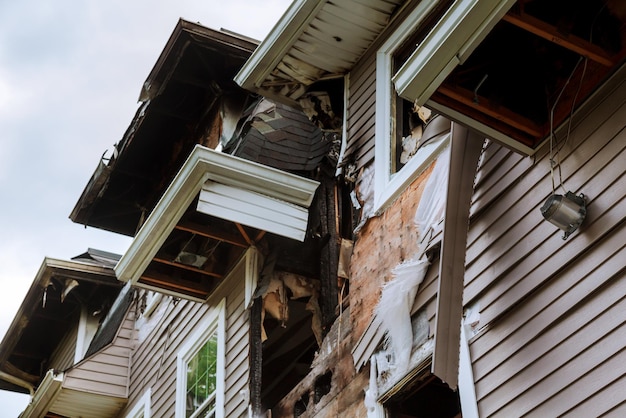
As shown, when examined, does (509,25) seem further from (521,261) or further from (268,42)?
(268,42)

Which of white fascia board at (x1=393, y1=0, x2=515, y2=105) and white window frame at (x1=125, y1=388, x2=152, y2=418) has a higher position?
white window frame at (x1=125, y1=388, x2=152, y2=418)

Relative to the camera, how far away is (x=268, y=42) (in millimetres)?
10117

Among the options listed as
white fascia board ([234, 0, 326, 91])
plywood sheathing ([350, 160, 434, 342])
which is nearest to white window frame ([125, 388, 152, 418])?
white fascia board ([234, 0, 326, 91])

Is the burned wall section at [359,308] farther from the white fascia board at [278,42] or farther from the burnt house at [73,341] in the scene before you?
the burnt house at [73,341]

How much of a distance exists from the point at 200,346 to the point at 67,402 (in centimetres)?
370

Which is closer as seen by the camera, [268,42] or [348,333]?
[348,333]

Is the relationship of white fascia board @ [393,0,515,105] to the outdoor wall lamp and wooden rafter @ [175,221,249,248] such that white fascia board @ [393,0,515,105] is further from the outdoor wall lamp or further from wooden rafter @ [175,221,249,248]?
wooden rafter @ [175,221,249,248]

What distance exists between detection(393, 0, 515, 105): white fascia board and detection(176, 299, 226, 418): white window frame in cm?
570

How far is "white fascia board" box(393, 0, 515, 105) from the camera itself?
5824 mm

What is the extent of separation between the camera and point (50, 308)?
17562mm

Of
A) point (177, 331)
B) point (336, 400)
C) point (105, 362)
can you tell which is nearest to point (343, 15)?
point (336, 400)

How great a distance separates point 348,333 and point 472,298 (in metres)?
2.04

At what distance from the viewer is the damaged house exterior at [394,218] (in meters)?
5.91

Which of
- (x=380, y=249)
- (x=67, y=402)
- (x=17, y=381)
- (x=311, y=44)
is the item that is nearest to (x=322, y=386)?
(x=380, y=249)
